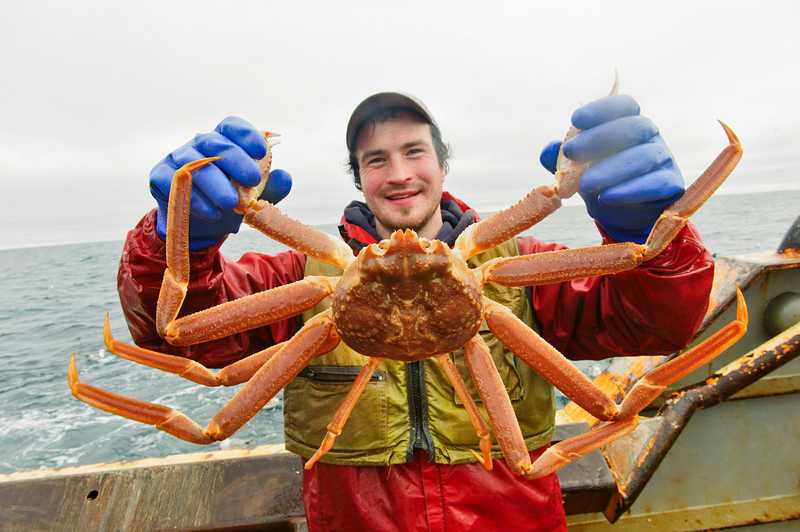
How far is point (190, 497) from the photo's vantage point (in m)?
2.61

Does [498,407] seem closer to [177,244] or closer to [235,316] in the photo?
[235,316]

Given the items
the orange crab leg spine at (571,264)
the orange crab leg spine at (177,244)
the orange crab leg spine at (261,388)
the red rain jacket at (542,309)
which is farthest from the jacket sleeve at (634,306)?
the orange crab leg spine at (177,244)

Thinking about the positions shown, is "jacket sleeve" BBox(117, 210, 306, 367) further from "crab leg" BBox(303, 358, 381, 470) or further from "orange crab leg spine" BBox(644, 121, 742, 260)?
"orange crab leg spine" BBox(644, 121, 742, 260)

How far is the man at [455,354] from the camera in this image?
179 cm

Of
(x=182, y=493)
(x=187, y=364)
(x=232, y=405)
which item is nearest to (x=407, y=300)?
(x=232, y=405)

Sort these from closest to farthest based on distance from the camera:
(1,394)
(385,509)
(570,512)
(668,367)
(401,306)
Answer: (401,306), (668,367), (385,509), (570,512), (1,394)

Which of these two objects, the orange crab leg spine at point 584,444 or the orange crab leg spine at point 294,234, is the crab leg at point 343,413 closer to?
the orange crab leg spine at point 294,234

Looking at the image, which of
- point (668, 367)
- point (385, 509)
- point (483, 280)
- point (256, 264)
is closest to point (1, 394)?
point (256, 264)

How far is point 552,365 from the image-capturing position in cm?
181

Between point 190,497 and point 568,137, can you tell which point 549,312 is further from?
point 190,497

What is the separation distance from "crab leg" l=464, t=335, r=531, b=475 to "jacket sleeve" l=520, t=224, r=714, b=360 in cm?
57

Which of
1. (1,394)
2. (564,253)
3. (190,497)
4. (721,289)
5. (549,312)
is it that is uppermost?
(564,253)

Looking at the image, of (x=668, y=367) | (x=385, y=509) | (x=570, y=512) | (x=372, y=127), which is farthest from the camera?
(x=570, y=512)

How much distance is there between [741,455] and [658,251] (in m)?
2.22
